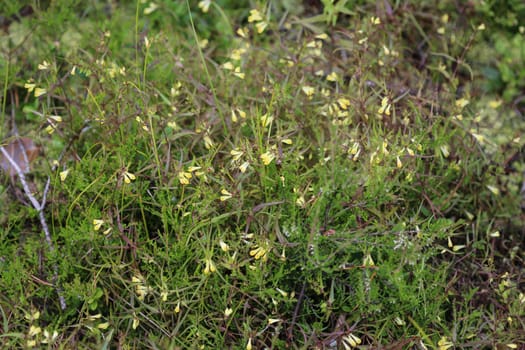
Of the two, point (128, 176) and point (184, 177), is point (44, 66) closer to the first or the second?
point (128, 176)

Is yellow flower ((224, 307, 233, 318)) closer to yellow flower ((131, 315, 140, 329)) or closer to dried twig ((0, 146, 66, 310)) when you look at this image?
yellow flower ((131, 315, 140, 329))

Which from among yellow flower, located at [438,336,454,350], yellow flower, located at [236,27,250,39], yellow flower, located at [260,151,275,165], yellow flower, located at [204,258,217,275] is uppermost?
yellow flower, located at [236,27,250,39]

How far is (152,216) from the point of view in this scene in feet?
7.85

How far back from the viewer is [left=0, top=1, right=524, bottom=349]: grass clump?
2.10m

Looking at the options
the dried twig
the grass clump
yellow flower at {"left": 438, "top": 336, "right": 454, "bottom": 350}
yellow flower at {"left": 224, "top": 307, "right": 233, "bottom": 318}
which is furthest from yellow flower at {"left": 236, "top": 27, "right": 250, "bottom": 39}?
yellow flower at {"left": 438, "top": 336, "right": 454, "bottom": 350}

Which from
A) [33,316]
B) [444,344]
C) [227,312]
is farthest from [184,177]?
[444,344]

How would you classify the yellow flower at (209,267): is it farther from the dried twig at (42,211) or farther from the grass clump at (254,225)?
the dried twig at (42,211)

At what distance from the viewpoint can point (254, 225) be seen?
2.18m

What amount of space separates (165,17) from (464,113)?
5.50 feet

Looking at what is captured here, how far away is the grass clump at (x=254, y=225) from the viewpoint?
2096 mm

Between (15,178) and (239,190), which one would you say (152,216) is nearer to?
(239,190)

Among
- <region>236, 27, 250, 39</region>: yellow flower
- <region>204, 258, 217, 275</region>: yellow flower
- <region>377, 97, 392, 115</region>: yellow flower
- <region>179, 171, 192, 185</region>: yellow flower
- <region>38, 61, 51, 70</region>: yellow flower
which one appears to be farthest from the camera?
<region>236, 27, 250, 39</region>: yellow flower

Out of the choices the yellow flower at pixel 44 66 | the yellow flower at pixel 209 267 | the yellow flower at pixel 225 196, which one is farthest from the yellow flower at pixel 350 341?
the yellow flower at pixel 44 66

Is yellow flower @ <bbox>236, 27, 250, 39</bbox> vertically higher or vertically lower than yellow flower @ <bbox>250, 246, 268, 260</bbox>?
higher
